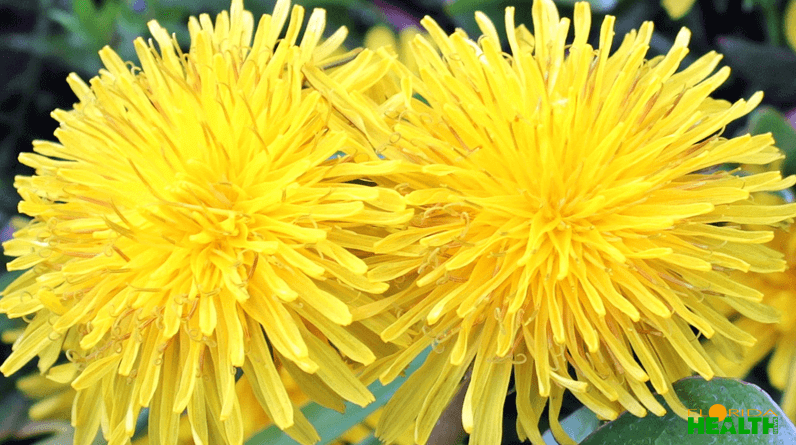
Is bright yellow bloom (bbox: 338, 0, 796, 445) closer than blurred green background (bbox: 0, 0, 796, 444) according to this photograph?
Yes

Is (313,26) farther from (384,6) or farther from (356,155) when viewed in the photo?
(384,6)

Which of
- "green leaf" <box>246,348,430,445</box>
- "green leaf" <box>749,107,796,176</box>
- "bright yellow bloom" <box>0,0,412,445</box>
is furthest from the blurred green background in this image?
"bright yellow bloom" <box>0,0,412,445</box>

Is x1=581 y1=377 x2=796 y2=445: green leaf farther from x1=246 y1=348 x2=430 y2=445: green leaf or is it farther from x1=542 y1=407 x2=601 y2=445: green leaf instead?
x1=246 y1=348 x2=430 y2=445: green leaf

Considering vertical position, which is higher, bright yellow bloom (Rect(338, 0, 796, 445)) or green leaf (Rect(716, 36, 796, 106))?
green leaf (Rect(716, 36, 796, 106))

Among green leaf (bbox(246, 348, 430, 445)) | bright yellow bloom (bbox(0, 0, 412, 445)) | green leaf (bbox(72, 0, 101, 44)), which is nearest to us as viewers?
bright yellow bloom (bbox(0, 0, 412, 445))

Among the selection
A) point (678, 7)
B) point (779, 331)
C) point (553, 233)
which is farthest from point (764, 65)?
Answer: point (553, 233)

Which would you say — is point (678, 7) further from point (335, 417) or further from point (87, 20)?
point (87, 20)
